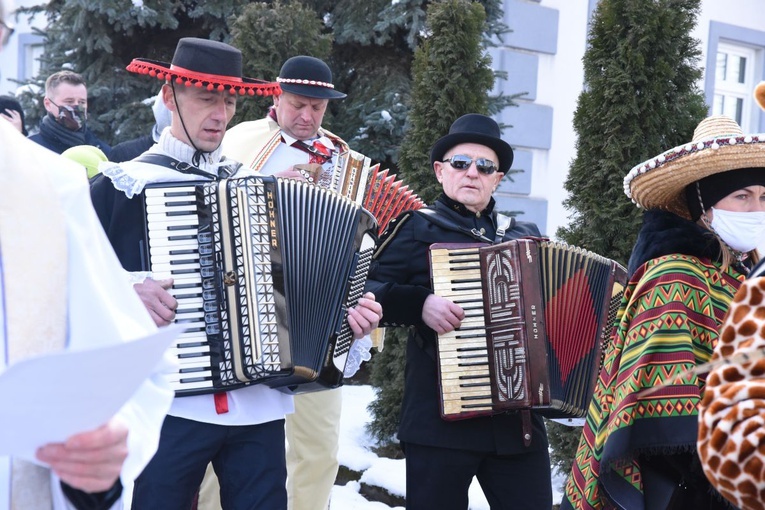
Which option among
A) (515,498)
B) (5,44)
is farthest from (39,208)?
(515,498)

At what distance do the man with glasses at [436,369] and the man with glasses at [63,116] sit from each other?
9.28 feet

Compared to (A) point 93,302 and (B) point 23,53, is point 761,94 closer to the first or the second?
(A) point 93,302

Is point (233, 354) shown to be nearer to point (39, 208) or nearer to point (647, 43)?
point (39, 208)

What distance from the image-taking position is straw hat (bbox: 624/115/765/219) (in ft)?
10.9

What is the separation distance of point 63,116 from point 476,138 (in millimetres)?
3115

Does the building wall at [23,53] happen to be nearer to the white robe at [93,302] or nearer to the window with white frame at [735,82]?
the window with white frame at [735,82]

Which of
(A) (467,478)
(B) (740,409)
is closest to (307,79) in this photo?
(A) (467,478)

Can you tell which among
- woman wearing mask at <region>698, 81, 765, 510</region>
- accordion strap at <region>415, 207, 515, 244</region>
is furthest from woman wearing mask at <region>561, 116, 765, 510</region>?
woman wearing mask at <region>698, 81, 765, 510</region>

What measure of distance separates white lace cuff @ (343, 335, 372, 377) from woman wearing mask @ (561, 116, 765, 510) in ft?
3.32

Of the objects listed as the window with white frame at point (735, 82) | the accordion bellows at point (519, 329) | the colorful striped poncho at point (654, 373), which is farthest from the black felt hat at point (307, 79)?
the window with white frame at point (735, 82)

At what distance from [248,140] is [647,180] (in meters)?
2.33

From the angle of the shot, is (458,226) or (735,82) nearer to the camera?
(458,226)

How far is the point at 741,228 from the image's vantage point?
3318 millimetres

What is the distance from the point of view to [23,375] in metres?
1.29
